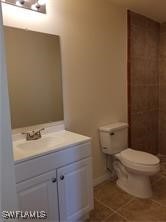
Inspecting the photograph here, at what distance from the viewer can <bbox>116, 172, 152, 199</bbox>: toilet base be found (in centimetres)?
218

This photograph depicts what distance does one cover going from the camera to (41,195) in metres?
1.46

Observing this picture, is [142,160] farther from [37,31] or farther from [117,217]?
[37,31]

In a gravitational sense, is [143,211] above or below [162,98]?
below

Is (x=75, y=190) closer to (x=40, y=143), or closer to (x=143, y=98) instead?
(x=40, y=143)

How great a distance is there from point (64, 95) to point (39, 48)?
0.53m

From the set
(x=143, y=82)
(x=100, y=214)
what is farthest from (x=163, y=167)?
(x=100, y=214)

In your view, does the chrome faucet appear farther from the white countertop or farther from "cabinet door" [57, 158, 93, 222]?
"cabinet door" [57, 158, 93, 222]

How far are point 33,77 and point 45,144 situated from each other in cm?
65

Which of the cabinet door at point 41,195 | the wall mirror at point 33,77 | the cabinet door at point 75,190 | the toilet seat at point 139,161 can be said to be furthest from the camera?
the toilet seat at point 139,161

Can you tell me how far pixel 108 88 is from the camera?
2482mm

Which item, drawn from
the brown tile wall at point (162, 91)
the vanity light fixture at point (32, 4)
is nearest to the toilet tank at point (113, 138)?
the brown tile wall at point (162, 91)

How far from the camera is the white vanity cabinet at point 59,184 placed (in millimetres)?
1385

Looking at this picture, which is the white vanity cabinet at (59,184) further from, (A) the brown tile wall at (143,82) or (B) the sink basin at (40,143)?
(A) the brown tile wall at (143,82)

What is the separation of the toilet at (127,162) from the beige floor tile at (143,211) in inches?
5.0
